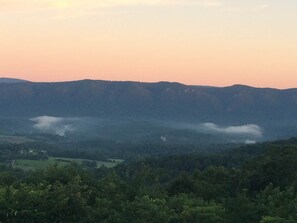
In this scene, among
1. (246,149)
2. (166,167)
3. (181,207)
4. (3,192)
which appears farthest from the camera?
(246,149)

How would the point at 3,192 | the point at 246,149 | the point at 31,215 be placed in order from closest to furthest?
the point at 31,215 → the point at 3,192 → the point at 246,149

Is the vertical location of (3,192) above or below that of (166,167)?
above

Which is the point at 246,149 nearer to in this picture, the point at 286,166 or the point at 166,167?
the point at 166,167

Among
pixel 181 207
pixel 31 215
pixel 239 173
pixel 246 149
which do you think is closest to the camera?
pixel 31 215

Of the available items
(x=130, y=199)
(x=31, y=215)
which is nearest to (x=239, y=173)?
(x=130, y=199)

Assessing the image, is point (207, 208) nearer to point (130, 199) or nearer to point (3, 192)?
point (130, 199)

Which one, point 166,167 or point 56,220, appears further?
point 166,167

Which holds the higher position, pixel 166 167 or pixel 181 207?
pixel 181 207

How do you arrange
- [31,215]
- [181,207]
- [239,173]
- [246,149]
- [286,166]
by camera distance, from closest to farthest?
1. [31,215]
2. [181,207]
3. [286,166]
4. [239,173]
5. [246,149]

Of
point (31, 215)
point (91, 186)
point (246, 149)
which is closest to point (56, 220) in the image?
point (31, 215)
